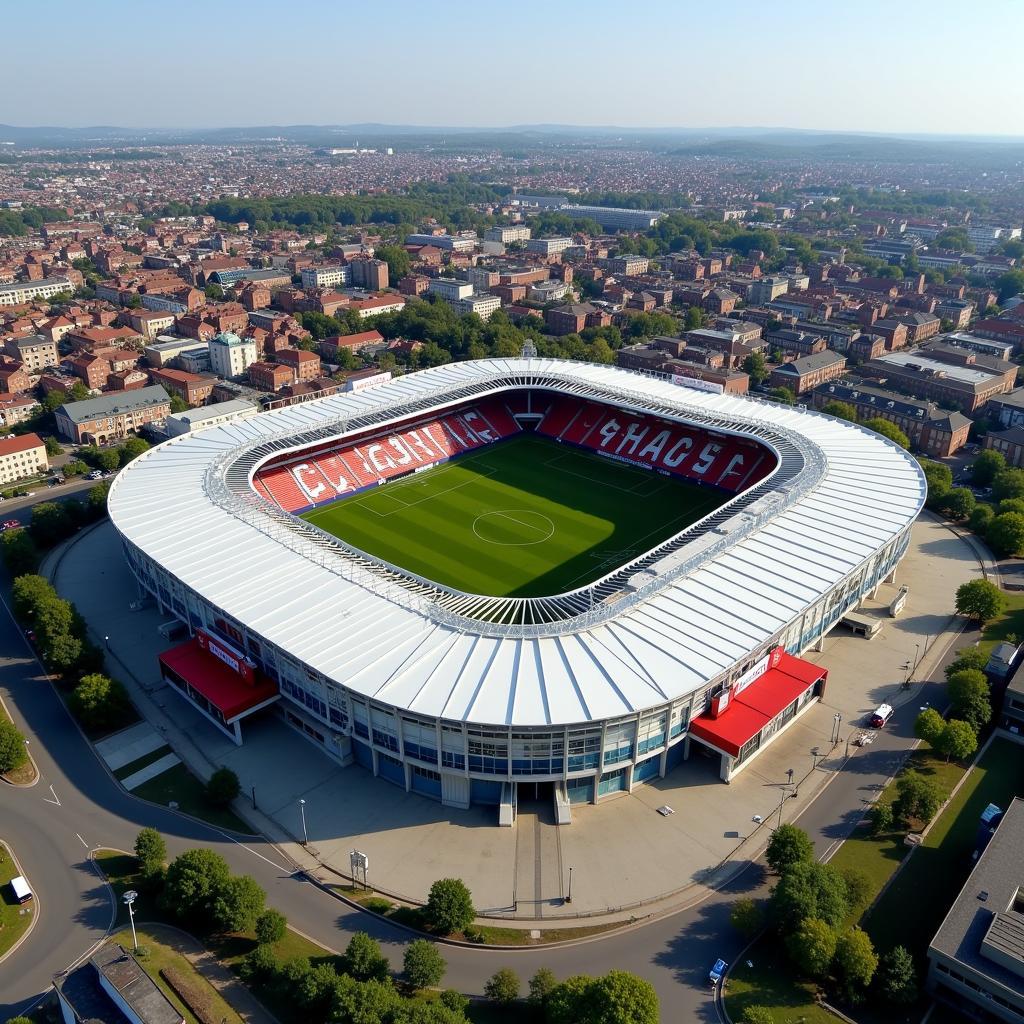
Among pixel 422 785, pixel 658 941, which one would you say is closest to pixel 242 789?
pixel 422 785

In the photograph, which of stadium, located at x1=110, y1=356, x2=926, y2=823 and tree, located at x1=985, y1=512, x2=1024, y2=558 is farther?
tree, located at x1=985, y1=512, x2=1024, y2=558

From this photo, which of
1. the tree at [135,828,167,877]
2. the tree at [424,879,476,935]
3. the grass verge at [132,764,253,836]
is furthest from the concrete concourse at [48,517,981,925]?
the tree at [135,828,167,877]

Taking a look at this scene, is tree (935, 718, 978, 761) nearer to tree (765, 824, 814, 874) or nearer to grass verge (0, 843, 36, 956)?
tree (765, 824, 814, 874)

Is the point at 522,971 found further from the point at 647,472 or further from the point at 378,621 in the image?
the point at 647,472

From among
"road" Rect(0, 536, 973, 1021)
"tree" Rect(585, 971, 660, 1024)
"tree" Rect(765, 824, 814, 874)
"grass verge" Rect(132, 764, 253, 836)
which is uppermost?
"tree" Rect(585, 971, 660, 1024)

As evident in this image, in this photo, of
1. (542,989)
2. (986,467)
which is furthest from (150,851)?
(986,467)

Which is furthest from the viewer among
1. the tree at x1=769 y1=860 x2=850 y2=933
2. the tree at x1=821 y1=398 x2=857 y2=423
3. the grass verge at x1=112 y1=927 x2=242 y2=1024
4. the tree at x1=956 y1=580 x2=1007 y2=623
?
the tree at x1=821 y1=398 x2=857 y2=423

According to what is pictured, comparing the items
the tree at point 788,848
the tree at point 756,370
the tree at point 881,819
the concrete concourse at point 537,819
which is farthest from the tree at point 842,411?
the tree at point 788,848

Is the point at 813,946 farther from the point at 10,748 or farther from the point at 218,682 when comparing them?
the point at 10,748
